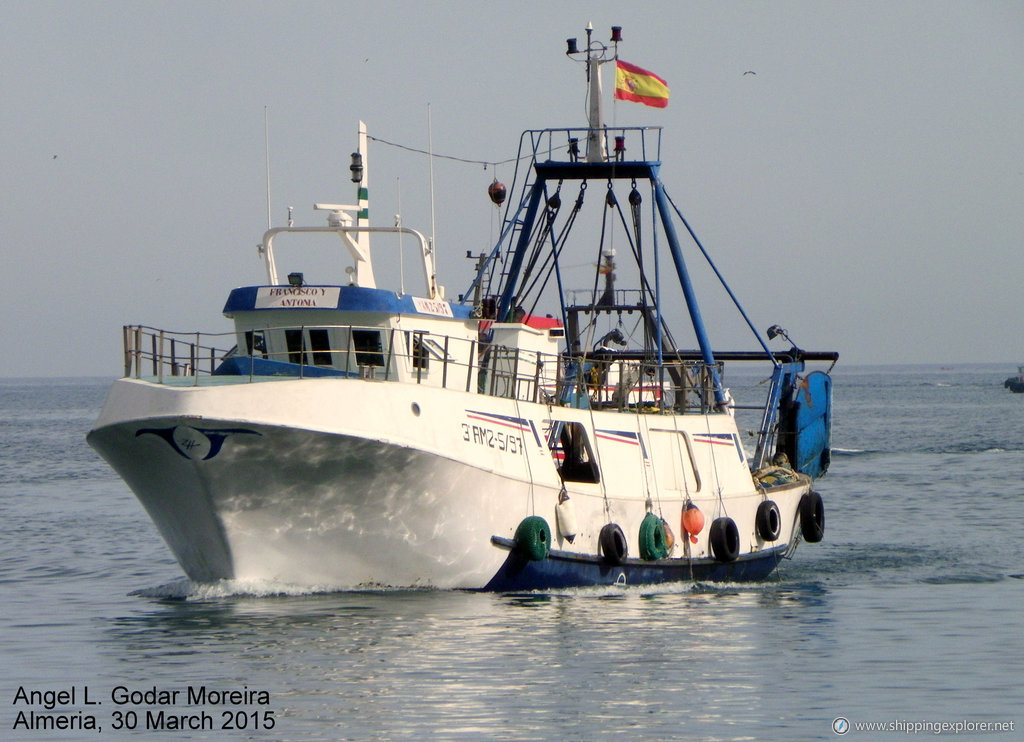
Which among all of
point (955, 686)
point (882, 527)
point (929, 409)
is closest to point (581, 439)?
point (955, 686)

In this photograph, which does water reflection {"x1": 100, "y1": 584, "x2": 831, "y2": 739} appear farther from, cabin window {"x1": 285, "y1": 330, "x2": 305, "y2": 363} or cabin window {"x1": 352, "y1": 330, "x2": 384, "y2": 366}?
cabin window {"x1": 285, "y1": 330, "x2": 305, "y2": 363}

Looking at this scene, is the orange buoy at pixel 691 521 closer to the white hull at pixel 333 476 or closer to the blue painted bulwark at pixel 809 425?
the white hull at pixel 333 476

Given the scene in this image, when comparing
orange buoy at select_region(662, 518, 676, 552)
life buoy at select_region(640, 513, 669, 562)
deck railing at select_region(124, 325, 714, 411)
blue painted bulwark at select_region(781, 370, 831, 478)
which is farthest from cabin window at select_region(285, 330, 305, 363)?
blue painted bulwark at select_region(781, 370, 831, 478)

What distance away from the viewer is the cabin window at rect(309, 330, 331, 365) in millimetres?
18156

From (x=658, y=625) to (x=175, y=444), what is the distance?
226 inches

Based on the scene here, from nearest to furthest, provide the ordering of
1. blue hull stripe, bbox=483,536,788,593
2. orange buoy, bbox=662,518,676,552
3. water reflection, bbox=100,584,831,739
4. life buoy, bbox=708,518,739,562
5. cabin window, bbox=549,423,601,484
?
water reflection, bbox=100,584,831,739, blue hull stripe, bbox=483,536,788,593, cabin window, bbox=549,423,601,484, orange buoy, bbox=662,518,676,552, life buoy, bbox=708,518,739,562

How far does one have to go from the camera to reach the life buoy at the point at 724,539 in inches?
810

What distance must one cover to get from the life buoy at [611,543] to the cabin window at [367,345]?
359 cm

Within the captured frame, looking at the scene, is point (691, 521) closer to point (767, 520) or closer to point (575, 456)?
point (575, 456)

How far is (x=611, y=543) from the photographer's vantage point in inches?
731

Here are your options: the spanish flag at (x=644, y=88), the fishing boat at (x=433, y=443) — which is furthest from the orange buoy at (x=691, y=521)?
the spanish flag at (x=644, y=88)

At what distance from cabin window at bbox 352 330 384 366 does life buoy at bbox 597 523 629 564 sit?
3590mm

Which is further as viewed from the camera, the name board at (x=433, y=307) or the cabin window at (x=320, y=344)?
the name board at (x=433, y=307)

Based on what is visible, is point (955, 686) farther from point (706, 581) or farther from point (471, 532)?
point (706, 581)
